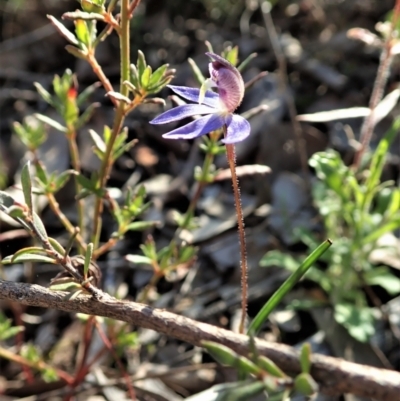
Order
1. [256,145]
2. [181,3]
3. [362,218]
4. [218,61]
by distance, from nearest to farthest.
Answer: [218,61], [362,218], [256,145], [181,3]

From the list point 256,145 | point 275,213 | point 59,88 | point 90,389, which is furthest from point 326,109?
point 90,389

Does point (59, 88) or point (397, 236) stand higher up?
point (59, 88)

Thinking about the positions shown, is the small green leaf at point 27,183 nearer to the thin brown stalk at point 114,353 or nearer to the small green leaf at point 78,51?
the small green leaf at point 78,51

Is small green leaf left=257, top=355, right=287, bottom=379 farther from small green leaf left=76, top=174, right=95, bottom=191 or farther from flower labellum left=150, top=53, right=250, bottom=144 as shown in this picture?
small green leaf left=76, top=174, right=95, bottom=191

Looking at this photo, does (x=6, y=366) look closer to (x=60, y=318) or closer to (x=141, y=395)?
(x=60, y=318)

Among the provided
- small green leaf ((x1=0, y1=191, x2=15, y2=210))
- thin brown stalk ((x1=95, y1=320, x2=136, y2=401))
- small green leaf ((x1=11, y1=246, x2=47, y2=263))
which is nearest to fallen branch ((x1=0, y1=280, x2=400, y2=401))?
small green leaf ((x1=11, y1=246, x2=47, y2=263))

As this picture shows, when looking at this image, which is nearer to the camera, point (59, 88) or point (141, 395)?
point (59, 88)

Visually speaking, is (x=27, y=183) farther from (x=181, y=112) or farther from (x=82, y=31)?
(x=82, y=31)
